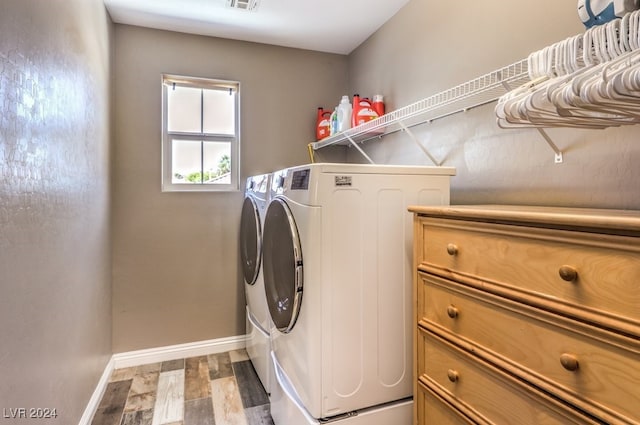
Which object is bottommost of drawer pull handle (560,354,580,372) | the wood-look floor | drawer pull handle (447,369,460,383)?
the wood-look floor

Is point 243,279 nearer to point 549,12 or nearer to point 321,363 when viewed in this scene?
point 321,363

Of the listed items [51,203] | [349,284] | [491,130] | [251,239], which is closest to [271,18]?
[251,239]

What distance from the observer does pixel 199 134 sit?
8.70 feet

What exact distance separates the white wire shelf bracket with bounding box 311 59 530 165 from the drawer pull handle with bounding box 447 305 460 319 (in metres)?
0.74

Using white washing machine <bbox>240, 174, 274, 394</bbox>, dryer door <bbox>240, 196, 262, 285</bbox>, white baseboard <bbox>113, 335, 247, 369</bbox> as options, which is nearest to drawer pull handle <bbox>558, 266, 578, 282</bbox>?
white washing machine <bbox>240, 174, 274, 394</bbox>

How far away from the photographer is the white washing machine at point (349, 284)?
129 centimetres

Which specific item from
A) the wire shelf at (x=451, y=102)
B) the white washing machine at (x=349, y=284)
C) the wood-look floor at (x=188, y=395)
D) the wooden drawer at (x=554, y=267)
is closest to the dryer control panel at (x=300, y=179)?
the white washing machine at (x=349, y=284)

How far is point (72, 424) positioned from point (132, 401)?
0.49 meters

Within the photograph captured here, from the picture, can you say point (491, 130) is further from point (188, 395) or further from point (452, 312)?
point (188, 395)

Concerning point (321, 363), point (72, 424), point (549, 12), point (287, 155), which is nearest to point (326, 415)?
point (321, 363)

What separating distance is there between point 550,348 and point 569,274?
0.18 metres

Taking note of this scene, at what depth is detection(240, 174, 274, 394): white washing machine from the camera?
6.23ft

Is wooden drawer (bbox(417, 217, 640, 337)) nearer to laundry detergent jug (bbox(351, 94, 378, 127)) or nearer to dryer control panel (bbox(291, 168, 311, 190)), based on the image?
dryer control panel (bbox(291, 168, 311, 190))

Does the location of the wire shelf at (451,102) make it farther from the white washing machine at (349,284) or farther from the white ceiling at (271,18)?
the white ceiling at (271,18)
